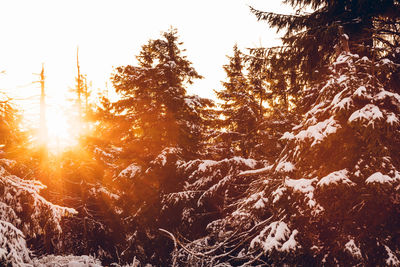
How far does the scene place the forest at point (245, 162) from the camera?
544 cm

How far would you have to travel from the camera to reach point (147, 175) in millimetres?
13961

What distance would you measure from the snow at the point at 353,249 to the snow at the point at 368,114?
7.58ft

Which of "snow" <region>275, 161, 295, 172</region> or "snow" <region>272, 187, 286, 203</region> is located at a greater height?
"snow" <region>275, 161, 295, 172</region>

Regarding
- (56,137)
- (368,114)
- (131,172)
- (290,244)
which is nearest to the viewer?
(368,114)

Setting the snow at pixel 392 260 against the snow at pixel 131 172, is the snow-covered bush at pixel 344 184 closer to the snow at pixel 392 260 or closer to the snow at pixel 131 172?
the snow at pixel 392 260

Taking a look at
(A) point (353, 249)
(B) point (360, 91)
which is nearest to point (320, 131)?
(B) point (360, 91)

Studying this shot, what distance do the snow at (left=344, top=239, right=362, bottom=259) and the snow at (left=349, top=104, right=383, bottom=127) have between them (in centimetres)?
231

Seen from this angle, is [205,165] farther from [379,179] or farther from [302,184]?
[379,179]

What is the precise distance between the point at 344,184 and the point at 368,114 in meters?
1.39

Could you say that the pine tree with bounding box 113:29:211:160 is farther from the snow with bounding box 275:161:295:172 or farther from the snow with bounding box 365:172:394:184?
the snow with bounding box 365:172:394:184

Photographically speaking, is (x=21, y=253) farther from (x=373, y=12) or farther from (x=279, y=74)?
(x=373, y=12)

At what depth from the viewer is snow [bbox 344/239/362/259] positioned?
5117mm

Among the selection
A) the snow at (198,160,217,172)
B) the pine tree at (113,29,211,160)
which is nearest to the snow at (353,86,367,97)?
the snow at (198,160,217,172)

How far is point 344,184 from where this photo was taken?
5.25m
